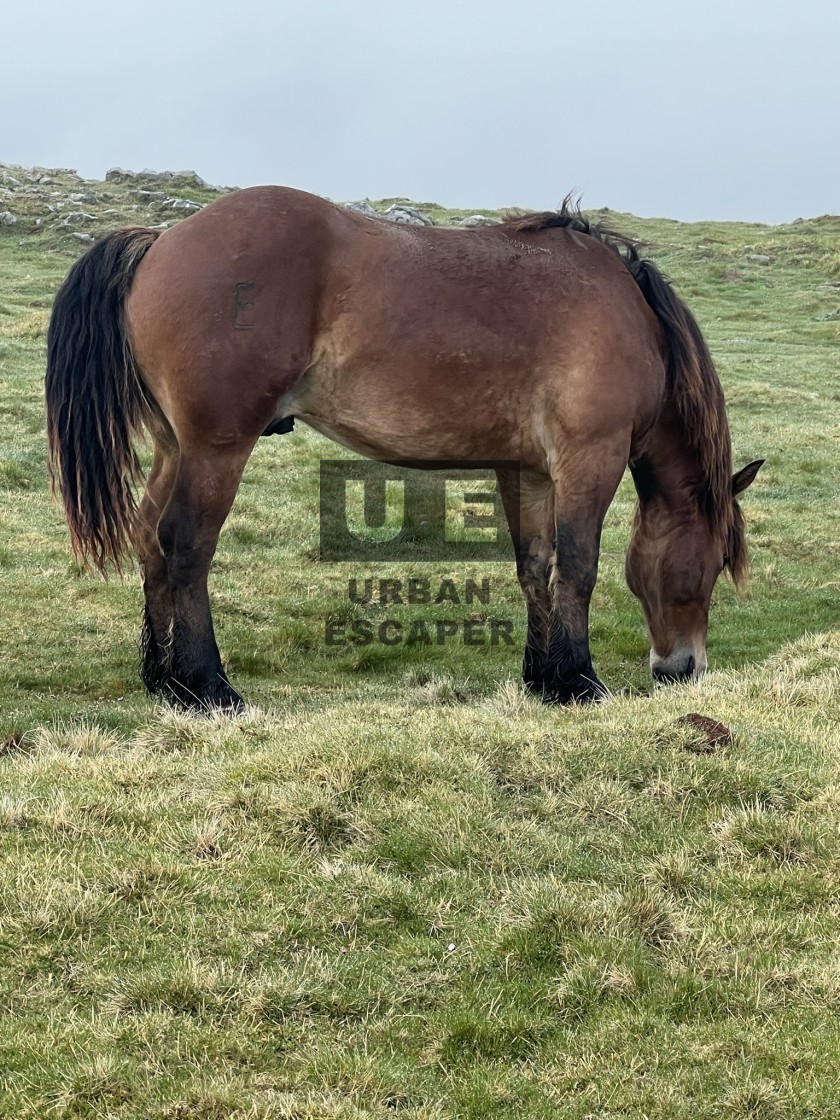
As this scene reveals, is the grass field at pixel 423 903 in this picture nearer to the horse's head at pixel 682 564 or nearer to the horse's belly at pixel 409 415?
the horse's head at pixel 682 564

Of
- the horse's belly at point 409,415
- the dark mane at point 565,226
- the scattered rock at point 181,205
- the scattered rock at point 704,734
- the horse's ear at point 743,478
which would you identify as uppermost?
the scattered rock at point 181,205

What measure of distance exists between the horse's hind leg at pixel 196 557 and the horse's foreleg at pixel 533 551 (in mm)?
2210

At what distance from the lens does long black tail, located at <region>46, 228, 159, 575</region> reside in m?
6.30

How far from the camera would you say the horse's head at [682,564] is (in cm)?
743

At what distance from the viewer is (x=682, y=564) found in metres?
7.41

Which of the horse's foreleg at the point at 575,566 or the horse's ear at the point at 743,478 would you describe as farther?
the horse's ear at the point at 743,478

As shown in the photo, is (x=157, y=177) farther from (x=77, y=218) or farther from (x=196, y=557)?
(x=196, y=557)

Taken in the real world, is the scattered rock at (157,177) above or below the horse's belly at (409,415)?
above

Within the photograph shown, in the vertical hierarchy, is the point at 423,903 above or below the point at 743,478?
below

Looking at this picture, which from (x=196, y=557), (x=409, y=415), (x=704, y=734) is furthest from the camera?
(x=409, y=415)

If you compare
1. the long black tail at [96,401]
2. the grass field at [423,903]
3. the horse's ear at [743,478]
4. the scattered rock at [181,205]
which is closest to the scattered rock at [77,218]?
the scattered rock at [181,205]

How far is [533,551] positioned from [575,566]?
822mm

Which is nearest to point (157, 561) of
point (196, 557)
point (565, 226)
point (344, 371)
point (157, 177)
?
point (196, 557)

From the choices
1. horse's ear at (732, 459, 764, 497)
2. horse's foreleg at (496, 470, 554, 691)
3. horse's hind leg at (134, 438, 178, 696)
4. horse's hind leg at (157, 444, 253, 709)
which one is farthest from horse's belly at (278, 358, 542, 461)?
horse's ear at (732, 459, 764, 497)
